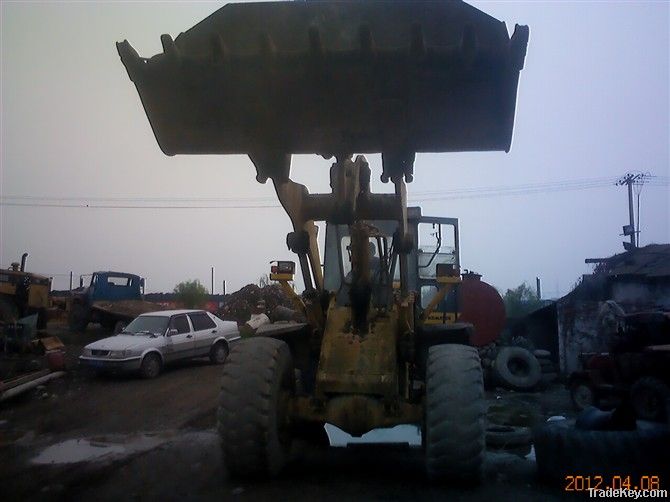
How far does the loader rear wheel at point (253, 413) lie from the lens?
Result: 6.01 m

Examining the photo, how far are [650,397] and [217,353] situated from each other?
36.1ft

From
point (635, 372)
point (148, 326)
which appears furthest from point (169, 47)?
point (148, 326)

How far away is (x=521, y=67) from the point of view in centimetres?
446

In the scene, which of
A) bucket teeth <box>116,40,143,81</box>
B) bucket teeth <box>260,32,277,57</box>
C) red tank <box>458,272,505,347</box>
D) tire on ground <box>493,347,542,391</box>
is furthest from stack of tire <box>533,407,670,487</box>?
red tank <box>458,272,505,347</box>

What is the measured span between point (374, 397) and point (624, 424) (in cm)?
237

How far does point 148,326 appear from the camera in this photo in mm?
16531

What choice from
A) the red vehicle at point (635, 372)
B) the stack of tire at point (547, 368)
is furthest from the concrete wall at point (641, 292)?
the red vehicle at point (635, 372)

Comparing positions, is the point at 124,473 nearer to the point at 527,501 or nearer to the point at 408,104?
the point at 527,501

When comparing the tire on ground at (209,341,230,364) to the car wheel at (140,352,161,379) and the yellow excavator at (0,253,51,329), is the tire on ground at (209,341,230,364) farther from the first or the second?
the yellow excavator at (0,253,51,329)

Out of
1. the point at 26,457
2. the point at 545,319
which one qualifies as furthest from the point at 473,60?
the point at 545,319

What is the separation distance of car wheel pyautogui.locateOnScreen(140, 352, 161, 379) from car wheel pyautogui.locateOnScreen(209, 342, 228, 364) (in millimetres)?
2063

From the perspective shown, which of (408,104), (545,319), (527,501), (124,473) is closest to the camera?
(408,104)

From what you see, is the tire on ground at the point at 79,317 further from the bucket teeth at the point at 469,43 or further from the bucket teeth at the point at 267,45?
the bucket teeth at the point at 469,43

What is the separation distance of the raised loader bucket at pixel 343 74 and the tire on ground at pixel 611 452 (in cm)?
279
